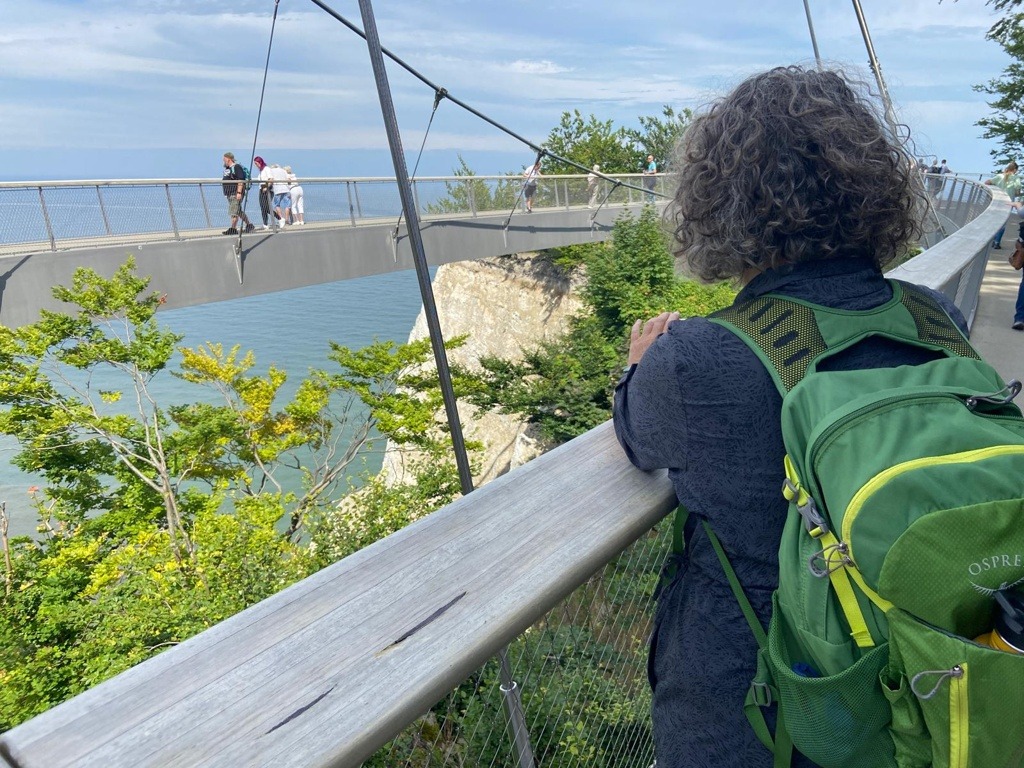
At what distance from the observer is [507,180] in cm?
1989

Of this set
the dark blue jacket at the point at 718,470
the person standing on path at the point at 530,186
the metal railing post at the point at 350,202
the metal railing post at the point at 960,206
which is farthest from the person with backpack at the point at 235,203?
the dark blue jacket at the point at 718,470

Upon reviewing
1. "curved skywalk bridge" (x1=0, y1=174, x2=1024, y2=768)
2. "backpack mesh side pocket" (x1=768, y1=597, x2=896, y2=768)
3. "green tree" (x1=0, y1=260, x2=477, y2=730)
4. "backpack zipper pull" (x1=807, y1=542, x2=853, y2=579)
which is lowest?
"green tree" (x1=0, y1=260, x2=477, y2=730)

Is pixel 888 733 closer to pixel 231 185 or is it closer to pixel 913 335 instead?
pixel 913 335

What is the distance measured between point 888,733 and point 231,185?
13.2 metres

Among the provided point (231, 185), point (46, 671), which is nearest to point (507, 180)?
point (231, 185)

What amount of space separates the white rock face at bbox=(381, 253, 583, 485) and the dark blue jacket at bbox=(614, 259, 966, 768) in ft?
70.3

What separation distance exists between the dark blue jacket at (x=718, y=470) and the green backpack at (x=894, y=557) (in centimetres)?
5

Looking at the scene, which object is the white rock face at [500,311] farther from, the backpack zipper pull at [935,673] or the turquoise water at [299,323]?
the backpack zipper pull at [935,673]

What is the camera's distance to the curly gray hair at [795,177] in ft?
3.68

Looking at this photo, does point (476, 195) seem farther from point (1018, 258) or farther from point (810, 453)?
point (810, 453)

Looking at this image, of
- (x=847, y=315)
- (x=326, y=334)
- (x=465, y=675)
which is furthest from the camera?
(x=326, y=334)

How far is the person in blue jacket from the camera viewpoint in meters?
1.00

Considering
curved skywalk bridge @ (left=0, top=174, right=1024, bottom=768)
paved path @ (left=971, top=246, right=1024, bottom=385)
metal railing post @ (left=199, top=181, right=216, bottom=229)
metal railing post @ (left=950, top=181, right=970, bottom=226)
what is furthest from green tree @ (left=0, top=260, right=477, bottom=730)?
metal railing post @ (left=950, top=181, right=970, bottom=226)

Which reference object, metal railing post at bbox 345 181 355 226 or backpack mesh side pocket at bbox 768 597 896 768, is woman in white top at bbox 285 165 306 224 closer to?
metal railing post at bbox 345 181 355 226
